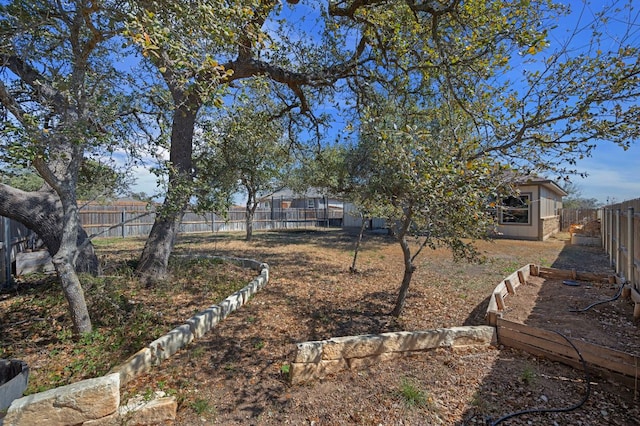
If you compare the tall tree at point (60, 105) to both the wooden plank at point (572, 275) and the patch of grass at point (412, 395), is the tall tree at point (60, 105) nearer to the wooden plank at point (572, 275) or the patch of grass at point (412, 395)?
the patch of grass at point (412, 395)

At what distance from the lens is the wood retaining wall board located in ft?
9.30

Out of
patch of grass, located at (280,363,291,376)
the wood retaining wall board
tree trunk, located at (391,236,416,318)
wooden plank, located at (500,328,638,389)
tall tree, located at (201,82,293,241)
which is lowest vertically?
patch of grass, located at (280,363,291,376)

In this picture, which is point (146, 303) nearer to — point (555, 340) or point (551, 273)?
point (555, 340)

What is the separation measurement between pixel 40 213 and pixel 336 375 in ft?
16.6

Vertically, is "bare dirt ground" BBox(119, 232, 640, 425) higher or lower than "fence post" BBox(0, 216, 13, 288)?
lower

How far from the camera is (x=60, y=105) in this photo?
3.68 meters

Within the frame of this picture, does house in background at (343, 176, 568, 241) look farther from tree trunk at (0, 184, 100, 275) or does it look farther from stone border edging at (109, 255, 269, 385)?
tree trunk at (0, 184, 100, 275)

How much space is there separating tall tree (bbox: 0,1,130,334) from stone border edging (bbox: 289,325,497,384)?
2712 millimetres

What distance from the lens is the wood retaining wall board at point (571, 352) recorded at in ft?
9.30

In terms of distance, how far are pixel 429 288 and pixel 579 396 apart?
11.6ft

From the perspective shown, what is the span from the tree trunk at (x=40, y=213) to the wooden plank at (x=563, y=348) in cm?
575

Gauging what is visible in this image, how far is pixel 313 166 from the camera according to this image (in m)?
11.8

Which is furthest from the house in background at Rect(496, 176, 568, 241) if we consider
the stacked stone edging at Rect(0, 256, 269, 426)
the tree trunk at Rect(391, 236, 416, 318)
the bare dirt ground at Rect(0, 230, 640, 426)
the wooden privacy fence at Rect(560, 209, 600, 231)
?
the stacked stone edging at Rect(0, 256, 269, 426)

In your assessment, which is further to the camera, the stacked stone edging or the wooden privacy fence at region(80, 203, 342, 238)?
the wooden privacy fence at region(80, 203, 342, 238)
